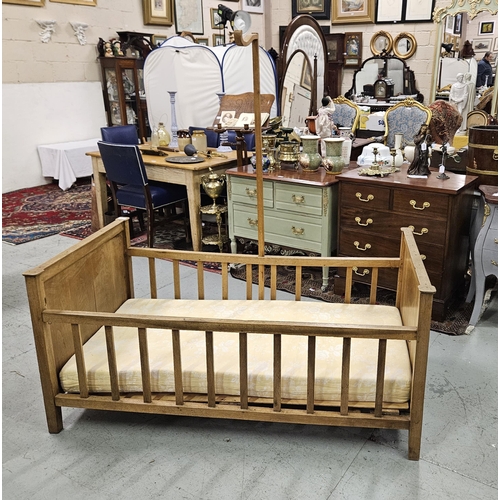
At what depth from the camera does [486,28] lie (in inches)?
209

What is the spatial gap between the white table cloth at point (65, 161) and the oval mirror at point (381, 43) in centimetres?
402

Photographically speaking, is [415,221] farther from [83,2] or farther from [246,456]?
[83,2]

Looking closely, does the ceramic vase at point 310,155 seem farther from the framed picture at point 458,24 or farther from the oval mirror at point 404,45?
the oval mirror at point 404,45

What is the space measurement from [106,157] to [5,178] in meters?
3.03

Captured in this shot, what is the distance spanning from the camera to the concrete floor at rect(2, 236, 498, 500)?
1821 millimetres

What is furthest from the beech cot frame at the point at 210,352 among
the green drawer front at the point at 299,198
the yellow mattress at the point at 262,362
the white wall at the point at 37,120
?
the white wall at the point at 37,120

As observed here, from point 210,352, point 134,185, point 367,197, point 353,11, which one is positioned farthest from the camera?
point 353,11

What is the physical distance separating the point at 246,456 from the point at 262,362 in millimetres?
357

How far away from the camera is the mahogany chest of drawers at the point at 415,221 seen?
9.31 feet

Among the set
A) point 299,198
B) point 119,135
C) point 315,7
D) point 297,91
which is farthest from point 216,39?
point 299,198

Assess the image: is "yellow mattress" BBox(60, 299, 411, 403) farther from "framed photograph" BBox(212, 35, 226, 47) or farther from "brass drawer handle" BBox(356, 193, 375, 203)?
"framed photograph" BBox(212, 35, 226, 47)

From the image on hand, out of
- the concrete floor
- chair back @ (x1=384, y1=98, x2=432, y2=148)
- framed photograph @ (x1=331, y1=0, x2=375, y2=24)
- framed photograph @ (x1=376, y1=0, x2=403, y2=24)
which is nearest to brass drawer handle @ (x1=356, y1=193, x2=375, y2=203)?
the concrete floor

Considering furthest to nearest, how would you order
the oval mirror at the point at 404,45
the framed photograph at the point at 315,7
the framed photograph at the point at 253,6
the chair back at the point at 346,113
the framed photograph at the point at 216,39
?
the framed photograph at the point at 253,6 → the framed photograph at the point at 216,39 → the framed photograph at the point at 315,7 → the oval mirror at the point at 404,45 → the chair back at the point at 346,113

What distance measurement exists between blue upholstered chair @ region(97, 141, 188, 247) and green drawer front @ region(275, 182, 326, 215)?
3.73 ft
